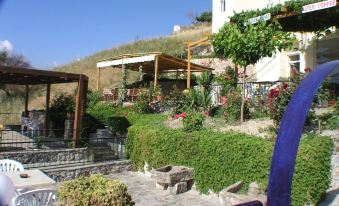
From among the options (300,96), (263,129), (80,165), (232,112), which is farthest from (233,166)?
(300,96)

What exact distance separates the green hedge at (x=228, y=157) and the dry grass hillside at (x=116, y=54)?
23.0 meters

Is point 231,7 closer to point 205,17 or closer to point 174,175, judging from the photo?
point 174,175

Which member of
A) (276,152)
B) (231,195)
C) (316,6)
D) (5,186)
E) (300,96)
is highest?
(316,6)

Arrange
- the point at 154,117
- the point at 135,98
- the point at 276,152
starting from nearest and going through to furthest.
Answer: the point at 276,152, the point at 154,117, the point at 135,98

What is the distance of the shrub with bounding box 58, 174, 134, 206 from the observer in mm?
6367

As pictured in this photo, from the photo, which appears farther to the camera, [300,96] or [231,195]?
[231,195]

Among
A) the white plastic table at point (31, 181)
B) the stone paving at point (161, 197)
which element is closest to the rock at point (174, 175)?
the stone paving at point (161, 197)

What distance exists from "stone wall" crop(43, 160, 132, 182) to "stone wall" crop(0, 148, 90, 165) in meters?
0.70

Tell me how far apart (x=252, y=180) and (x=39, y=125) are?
1037cm

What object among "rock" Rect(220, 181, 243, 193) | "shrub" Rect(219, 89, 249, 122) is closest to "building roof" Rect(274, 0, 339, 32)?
"shrub" Rect(219, 89, 249, 122)

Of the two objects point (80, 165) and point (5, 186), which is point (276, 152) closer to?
point (5, 186)

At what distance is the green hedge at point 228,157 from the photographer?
8.41 m

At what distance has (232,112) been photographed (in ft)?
47.2

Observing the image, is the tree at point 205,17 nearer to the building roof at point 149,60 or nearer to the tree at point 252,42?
the building roof at point 149,60
